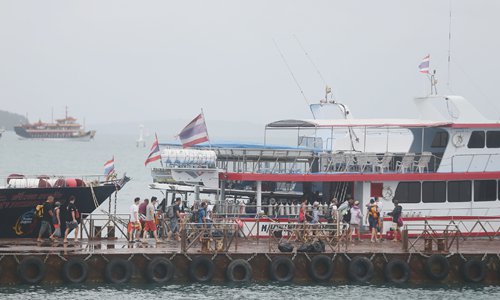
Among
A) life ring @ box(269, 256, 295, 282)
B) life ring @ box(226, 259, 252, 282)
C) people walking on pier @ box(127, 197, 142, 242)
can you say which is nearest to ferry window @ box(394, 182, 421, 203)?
life ring @ box(269, 256, 295, 282)

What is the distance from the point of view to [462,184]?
37688mm

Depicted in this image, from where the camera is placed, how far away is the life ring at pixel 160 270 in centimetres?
3092

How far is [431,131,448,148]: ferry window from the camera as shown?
38500 millimetres

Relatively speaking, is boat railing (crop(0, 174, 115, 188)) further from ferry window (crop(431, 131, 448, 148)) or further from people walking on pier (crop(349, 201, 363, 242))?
ferry window (crop(431, 131, 448, 148))

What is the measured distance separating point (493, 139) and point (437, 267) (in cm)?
792

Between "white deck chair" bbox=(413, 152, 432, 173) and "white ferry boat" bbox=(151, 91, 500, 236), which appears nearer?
"white ferry boat" bbox=(151, 91, 500, 236)

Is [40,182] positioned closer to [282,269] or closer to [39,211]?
[39,211]

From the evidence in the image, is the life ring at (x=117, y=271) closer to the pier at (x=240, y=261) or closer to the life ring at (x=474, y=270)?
the pier at (x=240, y=261)

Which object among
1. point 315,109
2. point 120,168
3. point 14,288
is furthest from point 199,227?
point 120,168

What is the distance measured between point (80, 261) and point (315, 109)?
13.8m

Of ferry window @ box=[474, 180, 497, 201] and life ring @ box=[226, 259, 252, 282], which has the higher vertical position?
ferry window @ box=[474, 180, 497, 201]

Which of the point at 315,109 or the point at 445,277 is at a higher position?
the point at 315,109

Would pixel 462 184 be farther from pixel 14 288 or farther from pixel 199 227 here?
pixel 14 288

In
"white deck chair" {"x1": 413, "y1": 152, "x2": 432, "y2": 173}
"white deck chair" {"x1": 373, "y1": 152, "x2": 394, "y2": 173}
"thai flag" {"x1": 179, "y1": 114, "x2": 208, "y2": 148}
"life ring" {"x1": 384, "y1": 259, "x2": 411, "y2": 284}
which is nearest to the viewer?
"life ring" {"x1": 384, "y1": 259, "x2": 411, "y2": 284}
